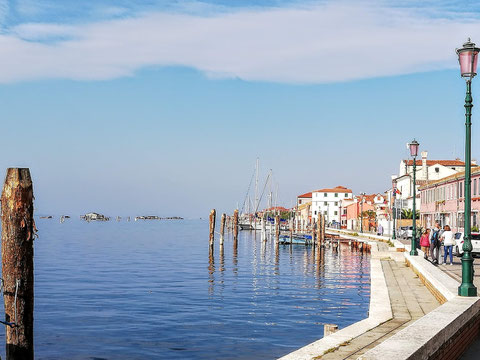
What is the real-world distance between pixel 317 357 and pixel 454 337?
8.18 ft

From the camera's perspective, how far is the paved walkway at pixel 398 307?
10984mm

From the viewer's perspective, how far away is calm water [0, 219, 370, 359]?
20484mm

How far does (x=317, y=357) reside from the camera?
1016 centimetres

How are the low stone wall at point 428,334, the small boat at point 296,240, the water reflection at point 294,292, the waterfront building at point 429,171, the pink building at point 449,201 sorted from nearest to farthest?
the low stone wall at point 428,334 < the water reflection at point 294,292 < the pink building at point 449,201 < the small boat at point 296,240 < the waterfront building at point 429,171

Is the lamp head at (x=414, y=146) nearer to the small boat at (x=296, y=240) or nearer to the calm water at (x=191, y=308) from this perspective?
the calm water at (x=191, y=308)

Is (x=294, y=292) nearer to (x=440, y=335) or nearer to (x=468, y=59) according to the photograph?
(x=468, y=59)

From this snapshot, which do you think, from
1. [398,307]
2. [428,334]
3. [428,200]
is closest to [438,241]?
[398,307]

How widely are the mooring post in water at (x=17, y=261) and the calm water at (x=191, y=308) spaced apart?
22.7ft

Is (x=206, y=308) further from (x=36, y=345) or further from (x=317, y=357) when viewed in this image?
(x=317, y=357)

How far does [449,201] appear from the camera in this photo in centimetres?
7106

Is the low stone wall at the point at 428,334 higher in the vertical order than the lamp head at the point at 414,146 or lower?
lower

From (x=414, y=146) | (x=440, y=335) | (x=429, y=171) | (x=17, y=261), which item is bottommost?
(x=440, y=335)

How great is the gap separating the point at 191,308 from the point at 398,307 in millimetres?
13883

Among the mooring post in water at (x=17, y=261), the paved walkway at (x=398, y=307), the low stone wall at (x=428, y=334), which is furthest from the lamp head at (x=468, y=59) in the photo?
the mooring post in water at (x=17, y=261)
